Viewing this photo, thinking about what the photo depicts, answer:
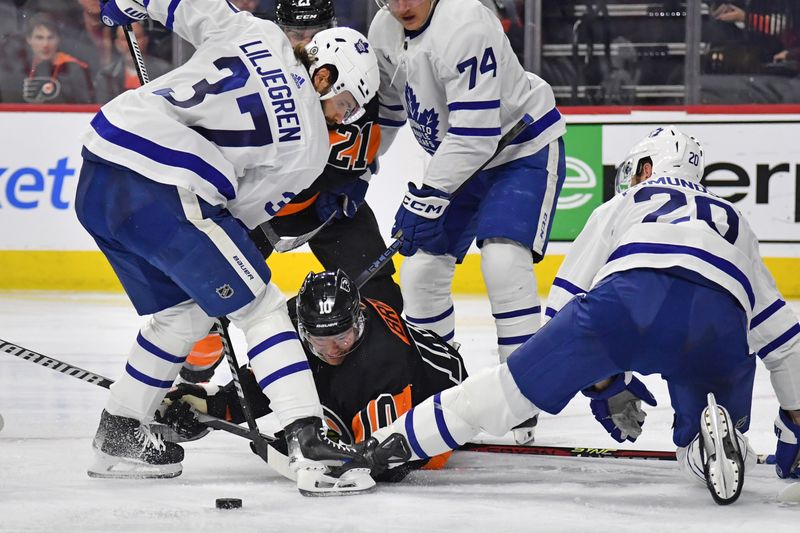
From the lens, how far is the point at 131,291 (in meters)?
2.63

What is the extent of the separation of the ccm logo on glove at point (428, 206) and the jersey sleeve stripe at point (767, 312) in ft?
2.86

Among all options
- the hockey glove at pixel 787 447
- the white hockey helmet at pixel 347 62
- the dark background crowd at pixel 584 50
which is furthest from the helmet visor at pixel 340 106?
the dark background crowd at pixel 584 50

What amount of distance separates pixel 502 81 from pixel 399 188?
8.10ft

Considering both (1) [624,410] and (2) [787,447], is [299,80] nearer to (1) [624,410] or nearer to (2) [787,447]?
(1) [624,410]

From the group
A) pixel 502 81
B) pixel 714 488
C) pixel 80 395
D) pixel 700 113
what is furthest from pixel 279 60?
pixel 700 113

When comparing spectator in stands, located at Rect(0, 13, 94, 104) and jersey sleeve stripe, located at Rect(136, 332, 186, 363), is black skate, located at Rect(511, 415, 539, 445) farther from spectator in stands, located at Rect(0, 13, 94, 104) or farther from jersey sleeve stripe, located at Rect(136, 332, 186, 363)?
spectator in stands, located at Rect(0, 13, 94, 104)

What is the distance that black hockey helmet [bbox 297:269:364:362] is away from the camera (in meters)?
2.53

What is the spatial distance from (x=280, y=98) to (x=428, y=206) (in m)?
0.67

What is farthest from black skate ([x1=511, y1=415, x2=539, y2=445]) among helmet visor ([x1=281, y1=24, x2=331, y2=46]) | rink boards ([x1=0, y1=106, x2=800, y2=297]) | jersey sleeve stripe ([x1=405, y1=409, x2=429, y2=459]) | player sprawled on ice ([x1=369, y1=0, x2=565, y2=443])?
rink boards ([x1=0, y1=106, x2=800, y2=297])

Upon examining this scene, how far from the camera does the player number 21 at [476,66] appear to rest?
9.79 feet

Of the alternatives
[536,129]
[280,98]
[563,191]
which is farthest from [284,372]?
[563,191]

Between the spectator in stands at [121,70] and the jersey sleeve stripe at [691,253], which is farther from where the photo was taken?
the spectator in stands at [121,70]

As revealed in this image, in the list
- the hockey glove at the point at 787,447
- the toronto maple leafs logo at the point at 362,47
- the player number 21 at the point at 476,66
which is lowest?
the hockey glove at the point at 787,447

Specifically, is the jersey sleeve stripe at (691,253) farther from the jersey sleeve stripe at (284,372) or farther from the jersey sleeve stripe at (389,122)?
the jersey sleeve stripe at (389,122)
